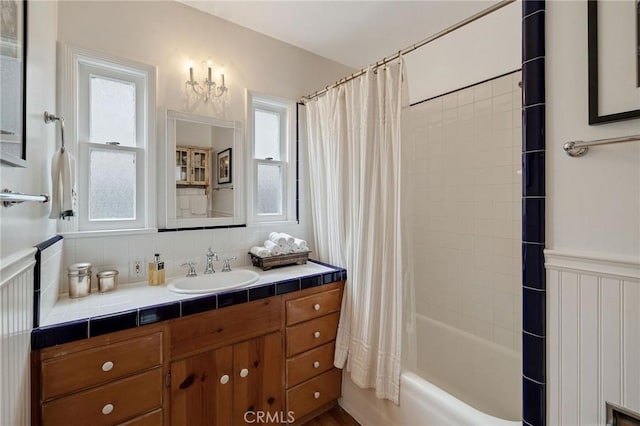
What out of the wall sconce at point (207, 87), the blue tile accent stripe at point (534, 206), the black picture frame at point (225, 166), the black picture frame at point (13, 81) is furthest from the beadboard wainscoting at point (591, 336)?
the wall sconce at point (207, 87)

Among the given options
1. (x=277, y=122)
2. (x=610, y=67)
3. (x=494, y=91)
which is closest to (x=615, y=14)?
(x=610, y=67)

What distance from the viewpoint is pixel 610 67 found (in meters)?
0.88

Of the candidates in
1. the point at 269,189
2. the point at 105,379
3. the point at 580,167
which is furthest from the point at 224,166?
the point at 580,167

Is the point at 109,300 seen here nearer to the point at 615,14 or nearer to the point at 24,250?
the point at 24,250

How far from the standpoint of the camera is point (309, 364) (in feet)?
Result: 5.97

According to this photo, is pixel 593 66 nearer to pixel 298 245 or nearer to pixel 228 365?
pixel 298 245

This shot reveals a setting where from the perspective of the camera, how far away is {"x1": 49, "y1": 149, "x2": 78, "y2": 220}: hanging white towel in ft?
4.09

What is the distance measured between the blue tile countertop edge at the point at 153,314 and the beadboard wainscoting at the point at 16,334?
70 mm

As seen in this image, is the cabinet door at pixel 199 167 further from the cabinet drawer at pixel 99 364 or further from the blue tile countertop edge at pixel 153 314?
the cabinet drawer at pixel 99 364

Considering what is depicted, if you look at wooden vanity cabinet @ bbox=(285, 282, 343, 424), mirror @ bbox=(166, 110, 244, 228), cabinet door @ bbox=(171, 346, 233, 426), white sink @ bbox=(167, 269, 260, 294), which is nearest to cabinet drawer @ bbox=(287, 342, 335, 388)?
wooden vanity cabinet @ bbox=(285, 282, 343, 424)

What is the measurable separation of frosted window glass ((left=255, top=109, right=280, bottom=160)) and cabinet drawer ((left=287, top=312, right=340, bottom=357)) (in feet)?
4.23

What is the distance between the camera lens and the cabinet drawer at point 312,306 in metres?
1.73

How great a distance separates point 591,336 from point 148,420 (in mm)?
1779

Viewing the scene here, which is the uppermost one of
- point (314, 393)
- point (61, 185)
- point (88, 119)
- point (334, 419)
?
point (88, 119)
